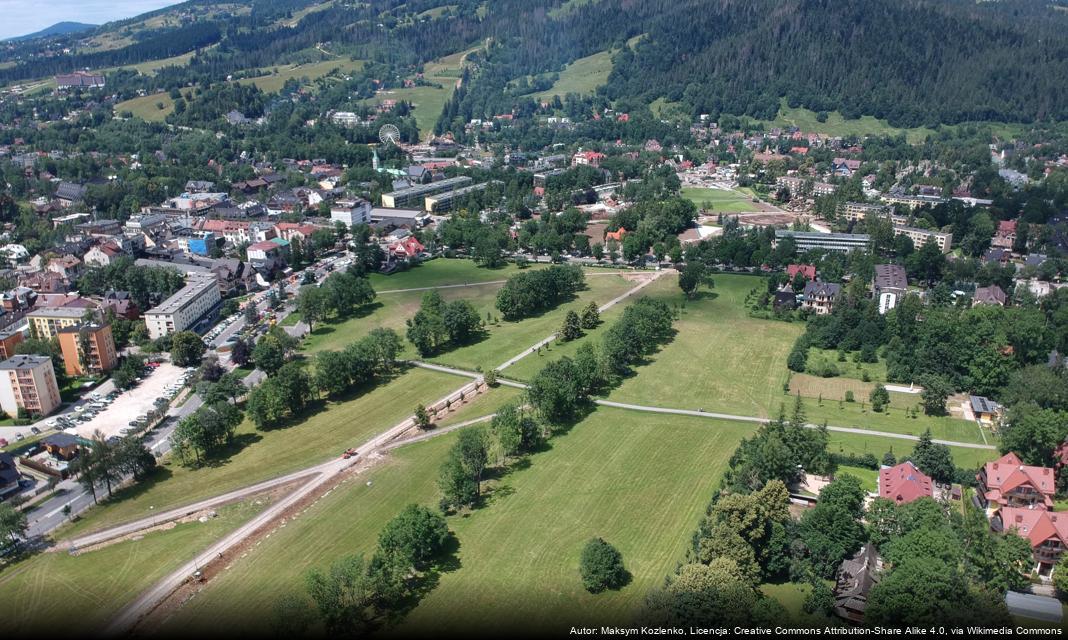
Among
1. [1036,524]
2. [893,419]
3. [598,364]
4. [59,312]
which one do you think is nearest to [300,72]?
[59,312]

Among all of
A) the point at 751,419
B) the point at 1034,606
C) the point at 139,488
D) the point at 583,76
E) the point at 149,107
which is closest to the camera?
the point at 1034,606

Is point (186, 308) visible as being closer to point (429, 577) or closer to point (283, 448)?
point (283, 448)

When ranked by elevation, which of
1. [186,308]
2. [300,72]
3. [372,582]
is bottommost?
[372,582]

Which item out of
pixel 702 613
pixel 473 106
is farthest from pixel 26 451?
pixel 473 106

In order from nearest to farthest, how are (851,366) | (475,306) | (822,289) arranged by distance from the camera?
(851,366), (822,289), (475,306)

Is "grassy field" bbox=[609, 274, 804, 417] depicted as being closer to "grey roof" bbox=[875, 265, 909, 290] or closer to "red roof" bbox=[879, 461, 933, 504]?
"red roof" bbox=[879, 461, 933, 504]

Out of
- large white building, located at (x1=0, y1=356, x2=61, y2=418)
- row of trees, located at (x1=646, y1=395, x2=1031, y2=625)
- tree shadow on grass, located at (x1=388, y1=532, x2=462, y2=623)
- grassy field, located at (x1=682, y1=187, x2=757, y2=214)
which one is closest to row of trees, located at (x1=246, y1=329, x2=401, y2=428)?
large white building, located at (x1=0, y1=356, x2=61, y2=418)
